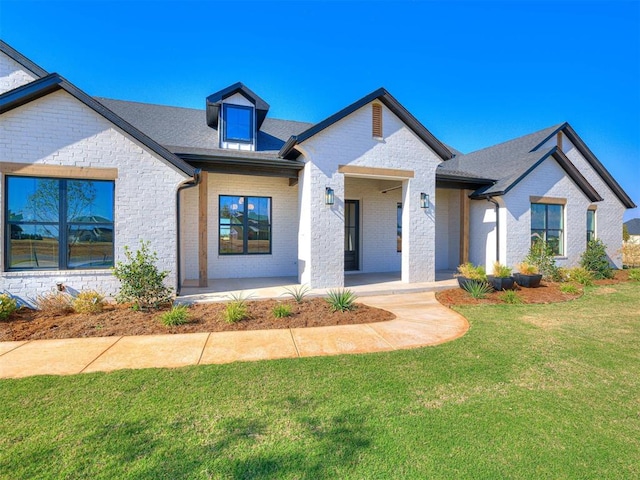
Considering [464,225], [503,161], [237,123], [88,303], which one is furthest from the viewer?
[503,161]

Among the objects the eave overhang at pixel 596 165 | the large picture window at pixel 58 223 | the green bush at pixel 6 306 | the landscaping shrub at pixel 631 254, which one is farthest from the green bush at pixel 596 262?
the green bush at pixel 6 306

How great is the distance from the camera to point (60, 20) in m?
8.38

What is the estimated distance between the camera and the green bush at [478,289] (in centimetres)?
841

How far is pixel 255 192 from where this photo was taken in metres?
11.4

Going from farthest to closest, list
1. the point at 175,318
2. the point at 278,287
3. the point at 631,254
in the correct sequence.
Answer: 1. the point at 631,254
2. the point at 278,287
3. the point at 175,318

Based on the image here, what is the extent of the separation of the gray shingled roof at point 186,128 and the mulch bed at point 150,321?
18.8ft

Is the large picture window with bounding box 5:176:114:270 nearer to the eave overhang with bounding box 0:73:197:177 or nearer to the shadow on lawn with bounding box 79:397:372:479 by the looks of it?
the eave overhang with bounding box 0:73:197:177

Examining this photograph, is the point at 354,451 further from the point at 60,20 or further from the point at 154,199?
the point at 60,20

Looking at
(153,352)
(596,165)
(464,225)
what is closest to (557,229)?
(464,225)

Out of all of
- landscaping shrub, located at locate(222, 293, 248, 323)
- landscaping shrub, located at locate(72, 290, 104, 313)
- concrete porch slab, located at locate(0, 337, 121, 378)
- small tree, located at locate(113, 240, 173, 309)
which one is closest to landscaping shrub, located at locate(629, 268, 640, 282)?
landscaping shrub, located at locate(222, 293, 248, 323)

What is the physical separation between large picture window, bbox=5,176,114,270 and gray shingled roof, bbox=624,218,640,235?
2425 inches

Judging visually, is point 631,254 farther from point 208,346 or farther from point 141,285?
point 141,285

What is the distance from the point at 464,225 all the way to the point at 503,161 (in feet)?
14.8

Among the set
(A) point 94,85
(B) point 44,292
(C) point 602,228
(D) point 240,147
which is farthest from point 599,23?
(A) point 94,85
